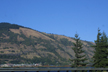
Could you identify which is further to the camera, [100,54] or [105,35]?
[105,35]

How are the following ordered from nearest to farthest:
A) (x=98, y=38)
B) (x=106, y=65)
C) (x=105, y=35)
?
(x=106, y=65)
(x=98, y=38)
(x=105, y=35)

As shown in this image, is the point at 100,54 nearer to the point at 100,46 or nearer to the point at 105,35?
the point at 100,46

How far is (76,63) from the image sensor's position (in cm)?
6919

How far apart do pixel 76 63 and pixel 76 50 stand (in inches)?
196

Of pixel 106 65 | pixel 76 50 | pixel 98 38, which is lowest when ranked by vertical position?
pixel 106 65

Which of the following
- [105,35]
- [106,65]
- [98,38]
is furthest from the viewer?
[105,35]

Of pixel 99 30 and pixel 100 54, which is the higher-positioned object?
pixel 99 30

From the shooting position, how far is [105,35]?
250ft

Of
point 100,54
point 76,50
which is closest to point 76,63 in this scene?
point 76,50

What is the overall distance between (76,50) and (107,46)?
1163 centimetres

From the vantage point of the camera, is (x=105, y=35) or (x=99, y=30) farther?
(x=105, y=35)

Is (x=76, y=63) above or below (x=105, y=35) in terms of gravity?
below

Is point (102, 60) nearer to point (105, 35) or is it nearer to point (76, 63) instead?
point (76, 63)

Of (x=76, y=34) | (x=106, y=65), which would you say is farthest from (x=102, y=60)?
(x=76, y=34)
